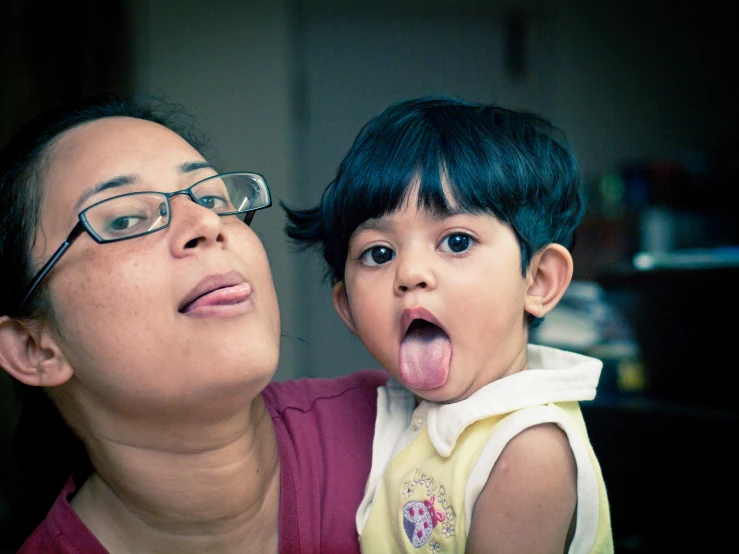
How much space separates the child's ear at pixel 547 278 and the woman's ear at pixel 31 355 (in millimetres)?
740

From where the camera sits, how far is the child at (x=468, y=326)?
3.41 ft

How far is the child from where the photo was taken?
1040mm

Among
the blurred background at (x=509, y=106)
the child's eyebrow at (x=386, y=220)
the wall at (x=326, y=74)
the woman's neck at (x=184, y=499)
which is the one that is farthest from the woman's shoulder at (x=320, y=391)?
the wall at (x=326, y=74)

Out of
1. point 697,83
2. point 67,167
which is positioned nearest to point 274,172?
point 67,167

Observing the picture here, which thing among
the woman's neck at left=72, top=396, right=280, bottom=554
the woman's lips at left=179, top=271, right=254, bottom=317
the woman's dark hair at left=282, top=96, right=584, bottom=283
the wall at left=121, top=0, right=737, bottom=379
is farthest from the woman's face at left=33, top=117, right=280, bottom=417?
the wall at left=121, top=0, right=737, bottom=379

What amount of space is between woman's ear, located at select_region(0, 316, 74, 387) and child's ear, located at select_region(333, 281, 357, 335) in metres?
0.46

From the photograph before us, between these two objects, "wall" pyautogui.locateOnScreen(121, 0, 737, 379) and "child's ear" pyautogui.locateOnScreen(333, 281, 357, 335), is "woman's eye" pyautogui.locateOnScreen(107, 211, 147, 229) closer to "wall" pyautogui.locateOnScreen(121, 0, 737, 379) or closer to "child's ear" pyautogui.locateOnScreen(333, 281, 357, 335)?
"child's ear" pyautogui.locateOnScreen(333, 281, 357, 335)

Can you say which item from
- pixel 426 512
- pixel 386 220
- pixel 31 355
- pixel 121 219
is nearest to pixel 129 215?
pixel 121 219

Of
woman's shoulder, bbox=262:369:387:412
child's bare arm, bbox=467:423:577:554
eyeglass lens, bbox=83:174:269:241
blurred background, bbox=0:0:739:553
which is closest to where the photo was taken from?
child's bare arm, bbox=467:423:577:554

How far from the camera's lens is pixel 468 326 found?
111 centimetres

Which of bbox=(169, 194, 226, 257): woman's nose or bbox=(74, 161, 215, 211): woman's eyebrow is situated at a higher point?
bbox=(74, 161, 215, 211): woman's eyebrow

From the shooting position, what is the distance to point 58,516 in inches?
46.8

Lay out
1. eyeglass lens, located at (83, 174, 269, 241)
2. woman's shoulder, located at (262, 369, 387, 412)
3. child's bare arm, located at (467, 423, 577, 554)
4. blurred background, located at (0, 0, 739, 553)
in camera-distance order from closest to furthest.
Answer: child's bare arm, located at (467, 423, 577, 554) < eyeglass lens, located at (83, 174, 269, 241) < woman's shoulder, located at (262, 369, 387, 412) < blurred background, located at (0, 0, 739, 553)

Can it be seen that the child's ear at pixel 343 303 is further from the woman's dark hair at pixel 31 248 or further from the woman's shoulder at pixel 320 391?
the woman's dark hair at pixel 31 248
